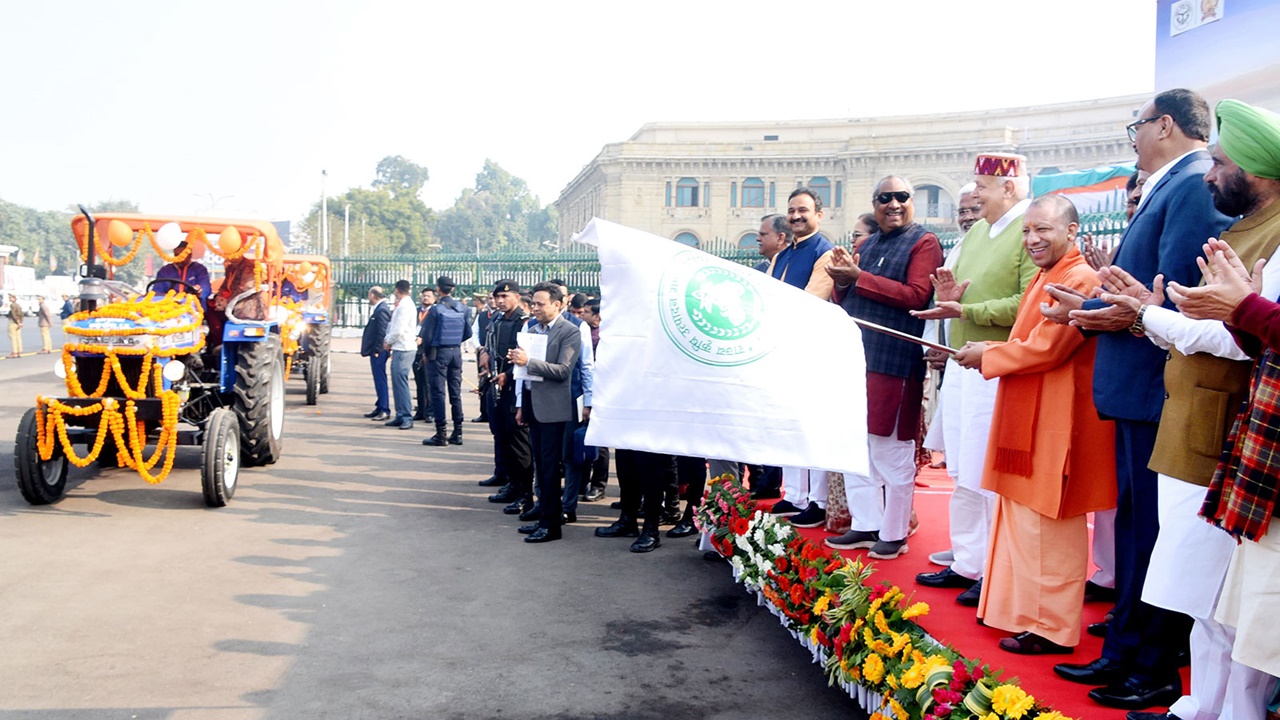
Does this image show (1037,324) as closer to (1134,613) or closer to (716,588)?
(1134,613)

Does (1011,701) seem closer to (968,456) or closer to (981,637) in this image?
(981,637)

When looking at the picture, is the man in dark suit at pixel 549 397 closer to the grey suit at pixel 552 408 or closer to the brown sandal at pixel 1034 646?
the grey suit at pixel 552 408

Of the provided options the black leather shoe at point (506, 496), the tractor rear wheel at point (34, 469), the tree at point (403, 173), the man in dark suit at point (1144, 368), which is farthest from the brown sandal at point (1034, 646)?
the tree at point (403, 173)

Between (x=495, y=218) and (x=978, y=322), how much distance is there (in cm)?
11926

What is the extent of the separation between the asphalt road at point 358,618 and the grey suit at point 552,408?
0.32 meters

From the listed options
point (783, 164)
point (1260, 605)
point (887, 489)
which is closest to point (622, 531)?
point (887, 489)

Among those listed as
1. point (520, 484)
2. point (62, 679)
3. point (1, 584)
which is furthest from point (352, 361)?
point (62, 679)

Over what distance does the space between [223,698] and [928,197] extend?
5105cm

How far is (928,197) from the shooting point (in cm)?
5181

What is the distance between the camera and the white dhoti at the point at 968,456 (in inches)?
181

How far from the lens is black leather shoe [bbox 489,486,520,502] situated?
888cm

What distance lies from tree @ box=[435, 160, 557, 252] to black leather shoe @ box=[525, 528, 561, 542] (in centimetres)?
9521

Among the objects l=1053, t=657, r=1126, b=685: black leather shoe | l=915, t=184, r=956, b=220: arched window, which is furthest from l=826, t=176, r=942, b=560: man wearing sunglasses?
l=915, t=184, r=956, b=220: arched window

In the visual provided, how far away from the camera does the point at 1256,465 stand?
269 centimetres
